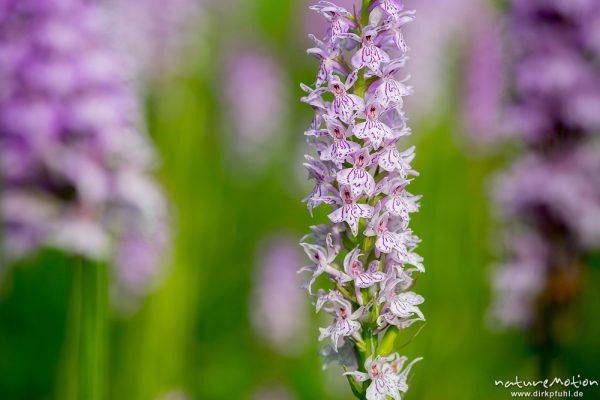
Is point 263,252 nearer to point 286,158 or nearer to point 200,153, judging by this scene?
point 200,153

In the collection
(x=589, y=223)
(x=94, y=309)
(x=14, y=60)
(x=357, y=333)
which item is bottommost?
(x=357, y=333)

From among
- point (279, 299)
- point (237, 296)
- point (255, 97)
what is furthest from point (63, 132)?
point (255, 97)

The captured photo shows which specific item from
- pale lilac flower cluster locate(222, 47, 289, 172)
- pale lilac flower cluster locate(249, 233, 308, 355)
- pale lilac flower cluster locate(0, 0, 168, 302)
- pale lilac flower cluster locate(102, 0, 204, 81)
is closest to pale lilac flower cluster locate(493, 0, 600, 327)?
pale lilac flower cluster locate(0, 0, 168, 302)

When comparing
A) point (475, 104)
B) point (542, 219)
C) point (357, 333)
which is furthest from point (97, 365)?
point (475, 104)

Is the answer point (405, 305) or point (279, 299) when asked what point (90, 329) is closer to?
point (405, 305)

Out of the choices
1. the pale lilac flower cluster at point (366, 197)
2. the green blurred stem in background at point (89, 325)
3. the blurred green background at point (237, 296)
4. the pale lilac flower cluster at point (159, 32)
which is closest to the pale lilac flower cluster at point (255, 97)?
the blurred green background at point (237, 296)

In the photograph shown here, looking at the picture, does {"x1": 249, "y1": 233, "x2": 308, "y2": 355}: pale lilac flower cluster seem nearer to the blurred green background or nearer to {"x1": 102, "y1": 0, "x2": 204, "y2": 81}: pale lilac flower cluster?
the blurred green background

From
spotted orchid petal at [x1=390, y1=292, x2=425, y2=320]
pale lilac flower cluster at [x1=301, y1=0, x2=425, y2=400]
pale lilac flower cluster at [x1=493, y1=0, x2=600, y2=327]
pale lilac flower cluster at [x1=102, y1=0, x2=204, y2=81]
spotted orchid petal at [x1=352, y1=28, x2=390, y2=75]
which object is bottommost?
spotted orchid petal at [x1=390, y1=292, x2=425, y2=320]

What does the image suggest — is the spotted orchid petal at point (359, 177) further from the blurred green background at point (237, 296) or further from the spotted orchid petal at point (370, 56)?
the blurred green background at point (237, 296)
